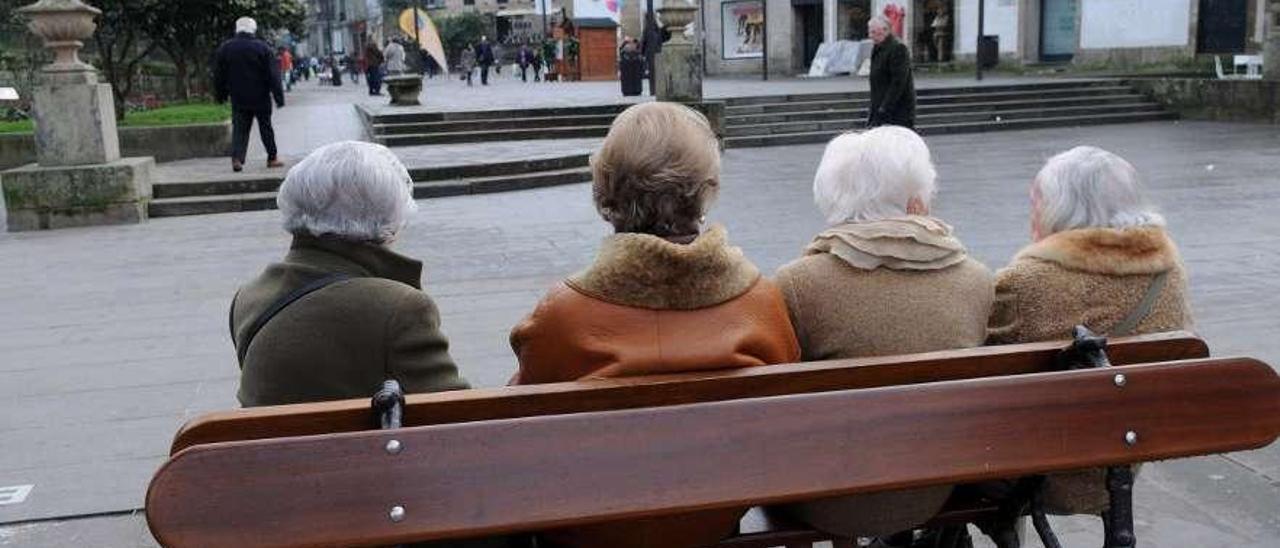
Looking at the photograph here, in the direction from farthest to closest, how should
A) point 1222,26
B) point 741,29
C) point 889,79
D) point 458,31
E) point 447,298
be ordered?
point 458,31
point 741,29
point 1222,26
point 889,79
point 447,298

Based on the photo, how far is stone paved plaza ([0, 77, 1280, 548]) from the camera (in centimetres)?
378

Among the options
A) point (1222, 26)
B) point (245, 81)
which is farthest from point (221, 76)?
point (1222, 26)

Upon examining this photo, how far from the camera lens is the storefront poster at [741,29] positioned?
37969 millimetres

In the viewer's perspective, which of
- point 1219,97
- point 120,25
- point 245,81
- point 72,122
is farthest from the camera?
point 120,25

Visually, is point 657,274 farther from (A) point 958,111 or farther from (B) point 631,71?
(B) point 631,71

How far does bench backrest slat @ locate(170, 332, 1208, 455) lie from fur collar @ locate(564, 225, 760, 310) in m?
0.16

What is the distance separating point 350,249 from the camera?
2668mm

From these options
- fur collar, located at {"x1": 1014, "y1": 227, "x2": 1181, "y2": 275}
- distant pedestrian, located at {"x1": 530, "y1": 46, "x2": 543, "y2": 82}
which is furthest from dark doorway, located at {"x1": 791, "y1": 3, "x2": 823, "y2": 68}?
fur collar, located at {"x1": 1014, "y1": 227, "x2": 1181, "y2": 275}

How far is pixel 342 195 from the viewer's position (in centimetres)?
265

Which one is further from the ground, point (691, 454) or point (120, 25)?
Result: point (120, 25)

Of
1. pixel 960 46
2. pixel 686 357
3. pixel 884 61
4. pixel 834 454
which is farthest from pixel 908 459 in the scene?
pixel 960 46

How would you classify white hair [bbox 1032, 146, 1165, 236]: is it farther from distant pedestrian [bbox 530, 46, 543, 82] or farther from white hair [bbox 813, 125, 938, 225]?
distant pedestrian [bbox 530, 46, 543, 82]

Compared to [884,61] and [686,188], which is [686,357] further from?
[884,61]

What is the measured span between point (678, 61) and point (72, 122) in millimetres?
8409
